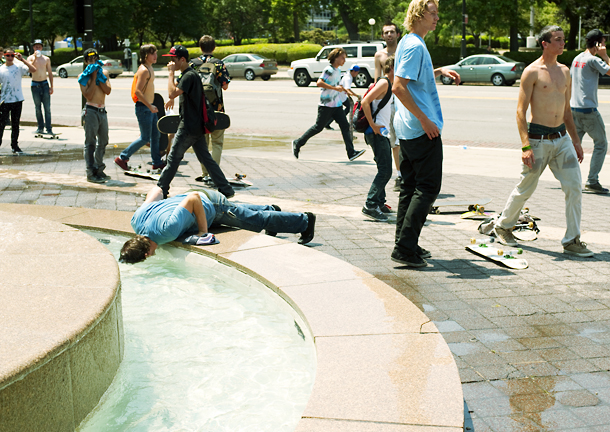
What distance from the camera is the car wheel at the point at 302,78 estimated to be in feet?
101

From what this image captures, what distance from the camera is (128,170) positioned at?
32.2ft

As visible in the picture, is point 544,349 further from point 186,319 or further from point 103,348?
point 103,348

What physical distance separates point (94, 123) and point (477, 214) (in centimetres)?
503

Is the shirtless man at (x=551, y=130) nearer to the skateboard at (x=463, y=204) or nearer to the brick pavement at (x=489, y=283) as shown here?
the brick pavement at (x=489, y=283)

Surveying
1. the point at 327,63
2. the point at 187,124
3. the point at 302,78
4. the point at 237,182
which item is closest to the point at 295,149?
the point at 237,182

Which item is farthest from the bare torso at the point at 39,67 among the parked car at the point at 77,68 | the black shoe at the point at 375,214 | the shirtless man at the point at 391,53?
the parked car at the point at 77,68

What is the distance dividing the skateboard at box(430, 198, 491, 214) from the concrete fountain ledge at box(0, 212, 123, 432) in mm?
4087

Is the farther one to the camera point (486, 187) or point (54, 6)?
point (54, 6)

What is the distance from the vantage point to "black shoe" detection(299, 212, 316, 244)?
600 cm

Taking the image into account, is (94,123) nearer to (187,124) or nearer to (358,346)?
(187,124)

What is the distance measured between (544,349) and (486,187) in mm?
5315

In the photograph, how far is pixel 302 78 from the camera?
1214 inches

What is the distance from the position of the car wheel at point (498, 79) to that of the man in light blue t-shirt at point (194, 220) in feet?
84.7

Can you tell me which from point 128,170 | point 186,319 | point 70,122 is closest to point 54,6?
point 70,122
